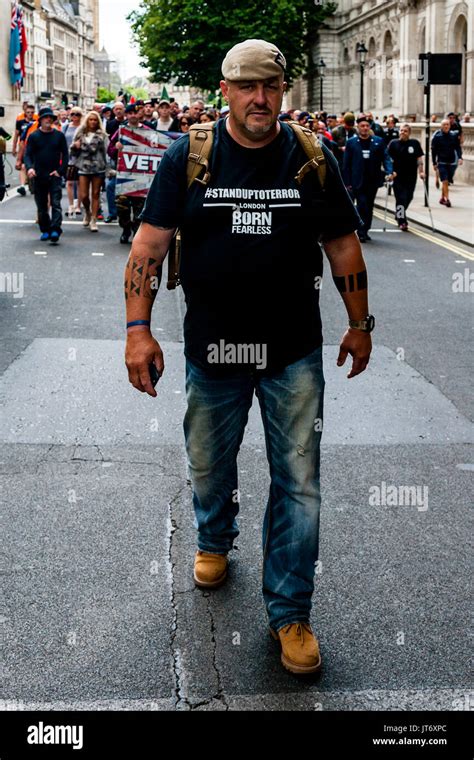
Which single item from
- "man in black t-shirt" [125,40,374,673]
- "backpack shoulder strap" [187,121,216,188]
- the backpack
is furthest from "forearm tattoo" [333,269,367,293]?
"backpack shoulder strap" [187,121,216,188]

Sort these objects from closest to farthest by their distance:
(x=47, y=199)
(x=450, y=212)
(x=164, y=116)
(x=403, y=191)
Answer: (x=47, y=199), (x=164, y=116), (x=403, y=191), (x=450, y=212)

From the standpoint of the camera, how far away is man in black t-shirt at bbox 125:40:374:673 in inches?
139

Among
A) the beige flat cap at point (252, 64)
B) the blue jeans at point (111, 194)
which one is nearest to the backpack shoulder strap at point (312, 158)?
the beige flat cap at point (252, 64)

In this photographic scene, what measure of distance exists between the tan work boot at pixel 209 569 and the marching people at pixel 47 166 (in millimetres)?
12395

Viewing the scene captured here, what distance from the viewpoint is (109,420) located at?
23.0 ft

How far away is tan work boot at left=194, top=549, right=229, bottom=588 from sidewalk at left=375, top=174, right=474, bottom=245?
14.3 metres

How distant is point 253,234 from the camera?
354cm

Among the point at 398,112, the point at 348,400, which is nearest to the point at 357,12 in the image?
the point at 398,112

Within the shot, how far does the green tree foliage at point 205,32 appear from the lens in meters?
57.5

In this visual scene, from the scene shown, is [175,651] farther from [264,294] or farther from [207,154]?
[207,154]

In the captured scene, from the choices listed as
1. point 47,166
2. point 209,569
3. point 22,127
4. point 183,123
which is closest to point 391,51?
point 22,127

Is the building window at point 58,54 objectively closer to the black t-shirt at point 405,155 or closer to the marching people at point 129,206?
the black t-shirt at point 405,155

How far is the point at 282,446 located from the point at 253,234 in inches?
28.9

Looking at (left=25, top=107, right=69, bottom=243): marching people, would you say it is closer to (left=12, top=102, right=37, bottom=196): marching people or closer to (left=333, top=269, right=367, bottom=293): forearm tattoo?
(left=12, top=102, right=37, bottom=196): marching people
